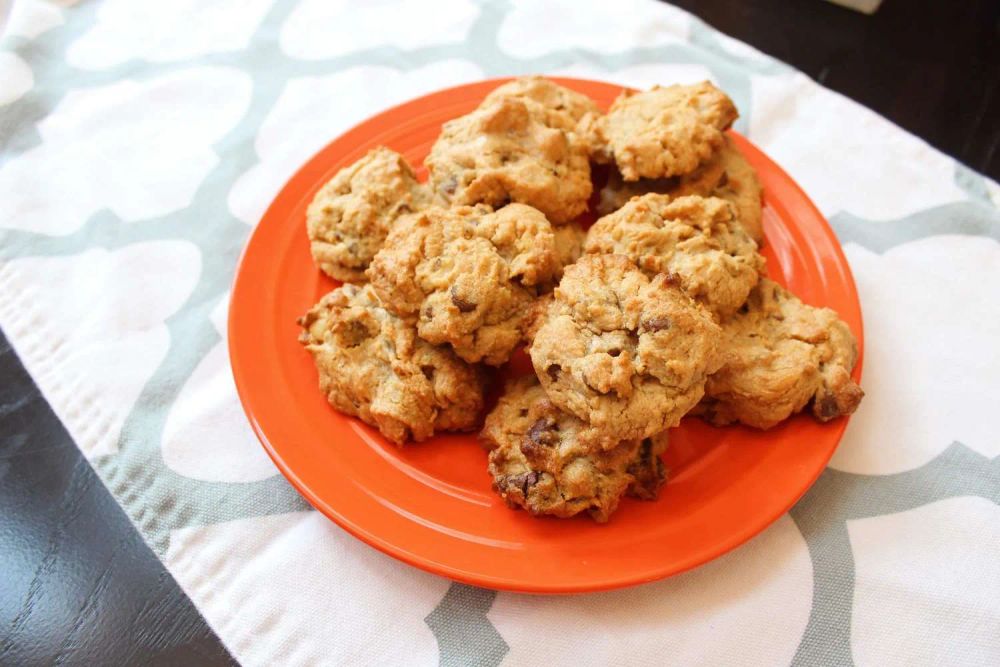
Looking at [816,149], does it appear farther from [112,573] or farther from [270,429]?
[112,573]

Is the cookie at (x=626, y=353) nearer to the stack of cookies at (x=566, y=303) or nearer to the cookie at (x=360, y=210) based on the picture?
the stack of cookies at (x=566, y=303)

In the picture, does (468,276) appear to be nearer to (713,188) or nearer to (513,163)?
(513,163)

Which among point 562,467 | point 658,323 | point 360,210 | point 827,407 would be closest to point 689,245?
point 658,323

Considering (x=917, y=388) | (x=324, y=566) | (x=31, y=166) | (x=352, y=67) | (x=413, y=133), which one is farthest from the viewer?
(x=352, y=67)

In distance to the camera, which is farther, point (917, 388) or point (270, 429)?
point (917, 388)

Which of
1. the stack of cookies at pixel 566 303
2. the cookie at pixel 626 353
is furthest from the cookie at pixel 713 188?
the cookie at pixel 626 353

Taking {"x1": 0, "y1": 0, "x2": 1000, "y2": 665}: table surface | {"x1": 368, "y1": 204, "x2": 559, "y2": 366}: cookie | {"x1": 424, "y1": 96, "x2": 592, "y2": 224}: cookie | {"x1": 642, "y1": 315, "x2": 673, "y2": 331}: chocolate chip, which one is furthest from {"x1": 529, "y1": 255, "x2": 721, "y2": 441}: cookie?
{"x1": 0, "y1": 0, "x2": 1000, "y2": 665}: table surface

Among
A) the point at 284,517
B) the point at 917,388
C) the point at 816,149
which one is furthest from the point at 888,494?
the point at 284,517
